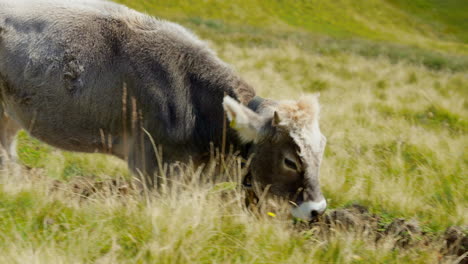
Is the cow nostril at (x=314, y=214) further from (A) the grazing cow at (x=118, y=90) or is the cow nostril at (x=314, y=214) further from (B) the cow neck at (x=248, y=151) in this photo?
(B) the cow neck at (x=248, y=151)

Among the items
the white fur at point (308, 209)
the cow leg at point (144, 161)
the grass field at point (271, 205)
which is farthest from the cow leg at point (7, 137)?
the white fur at point (308, 209)

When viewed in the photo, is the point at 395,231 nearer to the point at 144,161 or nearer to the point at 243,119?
the point at 243,119

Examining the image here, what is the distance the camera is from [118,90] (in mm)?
4934

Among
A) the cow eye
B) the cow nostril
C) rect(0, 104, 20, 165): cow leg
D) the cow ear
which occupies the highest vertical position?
the cow ear

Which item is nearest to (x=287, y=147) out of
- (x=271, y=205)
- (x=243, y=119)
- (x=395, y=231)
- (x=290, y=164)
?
(x=290, y=164)

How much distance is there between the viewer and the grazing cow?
485 centimetres

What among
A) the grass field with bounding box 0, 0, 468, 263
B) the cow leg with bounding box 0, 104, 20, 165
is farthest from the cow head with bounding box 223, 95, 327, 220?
the cow leg with bounding box 0, 104, 20, 165

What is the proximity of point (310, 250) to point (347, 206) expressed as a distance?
1787 millimetres

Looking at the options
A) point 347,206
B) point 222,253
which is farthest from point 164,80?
point 347,206

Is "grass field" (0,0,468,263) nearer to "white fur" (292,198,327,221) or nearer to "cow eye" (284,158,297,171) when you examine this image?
"white fur" (292,198,327,221)

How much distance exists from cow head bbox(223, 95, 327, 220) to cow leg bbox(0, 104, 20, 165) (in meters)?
2.67

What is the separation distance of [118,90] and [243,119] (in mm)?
1336

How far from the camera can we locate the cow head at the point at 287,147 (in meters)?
4.40

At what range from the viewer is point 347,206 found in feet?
17.8
